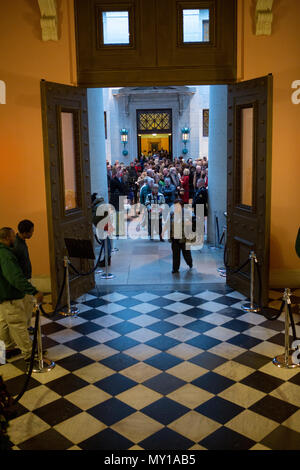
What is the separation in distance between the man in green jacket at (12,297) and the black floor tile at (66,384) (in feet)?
2.24

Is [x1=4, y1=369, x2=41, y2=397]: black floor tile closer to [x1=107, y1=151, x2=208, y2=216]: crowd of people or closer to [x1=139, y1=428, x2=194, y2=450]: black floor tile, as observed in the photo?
[x1=139, y1=428, x2=194, y2=450]: black floor tile

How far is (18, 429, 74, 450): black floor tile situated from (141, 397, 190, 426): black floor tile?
839 mm

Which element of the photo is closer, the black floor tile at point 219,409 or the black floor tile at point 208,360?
the black floor tile at point 219,409

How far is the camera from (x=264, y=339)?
21.8ft

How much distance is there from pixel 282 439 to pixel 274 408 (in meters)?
0.52

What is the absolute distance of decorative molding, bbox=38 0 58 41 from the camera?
7.78 meters

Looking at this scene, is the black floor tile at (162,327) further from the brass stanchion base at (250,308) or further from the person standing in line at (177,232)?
the person standing in line at (177,232)

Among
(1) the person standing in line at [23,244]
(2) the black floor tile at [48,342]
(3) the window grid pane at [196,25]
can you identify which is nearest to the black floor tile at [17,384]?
(2) the black floor tile at [48,342]

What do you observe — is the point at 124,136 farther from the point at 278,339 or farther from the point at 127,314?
the point at 278,339

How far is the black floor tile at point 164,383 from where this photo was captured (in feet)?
17.8

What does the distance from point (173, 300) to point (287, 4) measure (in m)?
4.95

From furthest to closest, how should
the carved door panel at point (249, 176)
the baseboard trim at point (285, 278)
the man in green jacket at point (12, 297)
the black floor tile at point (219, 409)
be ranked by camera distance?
the baseboard trim at point (285, 278) < the carved door panel at point (249, 176) < the man in green jacket at point (12, 297) < the black floor tile at point (219, 409)

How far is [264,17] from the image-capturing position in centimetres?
789

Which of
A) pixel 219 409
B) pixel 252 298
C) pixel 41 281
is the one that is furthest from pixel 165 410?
pixel 41 281
